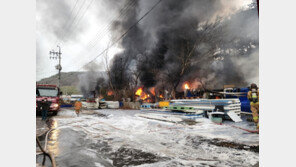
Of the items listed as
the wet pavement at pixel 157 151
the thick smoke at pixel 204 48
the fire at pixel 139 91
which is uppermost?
the thick smoke at pixel 204 48

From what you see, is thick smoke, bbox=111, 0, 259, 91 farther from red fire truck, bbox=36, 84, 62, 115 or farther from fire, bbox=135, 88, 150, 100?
red fire truck, bbox=36, 84, 62, 115

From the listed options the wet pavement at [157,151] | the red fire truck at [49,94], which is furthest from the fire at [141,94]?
the wet pavement at [157,151]

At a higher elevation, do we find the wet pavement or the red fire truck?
the red fire truck

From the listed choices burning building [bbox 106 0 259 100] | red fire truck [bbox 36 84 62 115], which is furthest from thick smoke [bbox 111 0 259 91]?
red fire truck [bbox 36 84 62 115]

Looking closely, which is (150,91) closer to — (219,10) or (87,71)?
(219,10)

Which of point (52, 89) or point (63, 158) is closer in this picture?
point (63, 158)

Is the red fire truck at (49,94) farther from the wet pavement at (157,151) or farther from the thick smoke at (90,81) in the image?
the thick smoke at (90,81)

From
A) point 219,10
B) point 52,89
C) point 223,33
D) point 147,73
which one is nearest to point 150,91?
point 147,73

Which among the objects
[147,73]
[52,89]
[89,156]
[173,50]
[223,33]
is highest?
[223,33]

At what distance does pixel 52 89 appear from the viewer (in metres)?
13.0

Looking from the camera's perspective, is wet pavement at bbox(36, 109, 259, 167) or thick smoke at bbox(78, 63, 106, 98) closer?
wet pavement at bbox(36, 109, 259, 167)

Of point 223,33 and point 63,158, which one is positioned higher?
point 223,33

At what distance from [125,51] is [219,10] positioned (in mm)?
22097

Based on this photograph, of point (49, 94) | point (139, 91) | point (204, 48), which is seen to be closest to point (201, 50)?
point (204, 48)
